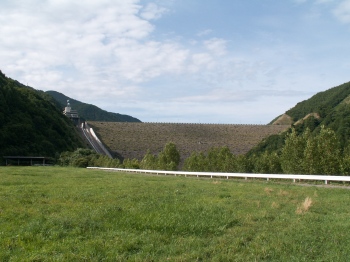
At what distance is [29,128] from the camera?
8825 centimetres

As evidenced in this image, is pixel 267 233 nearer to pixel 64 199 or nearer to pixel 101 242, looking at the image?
pixel 101 242

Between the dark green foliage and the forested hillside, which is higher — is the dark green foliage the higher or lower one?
the higher one

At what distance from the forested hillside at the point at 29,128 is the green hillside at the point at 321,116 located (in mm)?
45421

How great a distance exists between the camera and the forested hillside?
83444 millimetres

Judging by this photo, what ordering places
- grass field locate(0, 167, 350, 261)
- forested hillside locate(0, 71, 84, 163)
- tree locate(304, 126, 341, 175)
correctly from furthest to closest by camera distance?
forested hillside locate(0, 71, 84, 163) → tree locate(304, 126, 341, 175) → grass field locate(0, 167, 350, 261)

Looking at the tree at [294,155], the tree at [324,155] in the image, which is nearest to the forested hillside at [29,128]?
the tree at [294,155]

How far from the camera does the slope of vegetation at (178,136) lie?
107750mm

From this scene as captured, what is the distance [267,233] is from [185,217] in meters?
2.51

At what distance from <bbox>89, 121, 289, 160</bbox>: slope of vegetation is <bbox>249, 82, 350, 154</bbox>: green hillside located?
12995 mm

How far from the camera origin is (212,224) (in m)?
9.44

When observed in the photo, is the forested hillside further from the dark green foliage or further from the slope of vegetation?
the dark green foliage

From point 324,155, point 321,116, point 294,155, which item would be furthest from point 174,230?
point 321,116

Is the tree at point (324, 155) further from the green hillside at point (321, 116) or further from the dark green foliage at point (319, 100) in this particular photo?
the dark green foliage at point (319, 100)

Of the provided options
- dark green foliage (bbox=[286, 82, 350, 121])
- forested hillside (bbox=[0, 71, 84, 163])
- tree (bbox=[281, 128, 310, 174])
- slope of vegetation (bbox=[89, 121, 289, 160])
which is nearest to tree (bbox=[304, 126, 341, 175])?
tree (bbox=[281, 128, 310, 174])
